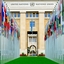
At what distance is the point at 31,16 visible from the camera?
219 feet

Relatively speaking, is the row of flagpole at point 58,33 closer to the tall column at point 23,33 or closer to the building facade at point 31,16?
the tall column at point 23,33

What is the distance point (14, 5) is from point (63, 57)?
48833mm

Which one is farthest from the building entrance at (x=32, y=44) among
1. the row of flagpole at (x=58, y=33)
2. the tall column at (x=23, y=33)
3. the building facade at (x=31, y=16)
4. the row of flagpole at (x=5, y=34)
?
the row of flagpole at (x=58, y=33)

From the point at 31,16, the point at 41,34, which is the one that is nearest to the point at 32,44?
the point at 41,34

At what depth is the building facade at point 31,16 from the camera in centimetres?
6438

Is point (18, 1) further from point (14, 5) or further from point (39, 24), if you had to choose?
point (39, 24)

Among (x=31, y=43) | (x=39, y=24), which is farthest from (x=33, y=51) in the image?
(x=39, y=24)

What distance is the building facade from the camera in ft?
211

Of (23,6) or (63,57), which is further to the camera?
(23,6)

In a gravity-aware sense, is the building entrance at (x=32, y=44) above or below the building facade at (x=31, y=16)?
below

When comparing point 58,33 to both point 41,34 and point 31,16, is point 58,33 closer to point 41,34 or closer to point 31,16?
point 41,34

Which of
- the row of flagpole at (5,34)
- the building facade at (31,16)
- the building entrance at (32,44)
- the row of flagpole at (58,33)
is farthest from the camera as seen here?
the building entrance at (32,44)

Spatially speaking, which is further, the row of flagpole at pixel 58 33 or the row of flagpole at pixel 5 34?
the row of flagpole at pixel 5 34

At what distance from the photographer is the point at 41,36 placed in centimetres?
6322
